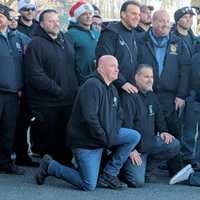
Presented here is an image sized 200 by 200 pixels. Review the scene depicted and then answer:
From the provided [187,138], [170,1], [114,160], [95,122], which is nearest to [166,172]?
[187,138]

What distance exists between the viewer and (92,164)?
7.18 metres

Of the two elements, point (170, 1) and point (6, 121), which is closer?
point (6, 121)

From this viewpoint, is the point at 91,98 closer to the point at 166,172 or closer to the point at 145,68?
the point at 145,68

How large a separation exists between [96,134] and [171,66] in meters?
1.57

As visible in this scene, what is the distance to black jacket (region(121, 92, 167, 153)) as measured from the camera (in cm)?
756

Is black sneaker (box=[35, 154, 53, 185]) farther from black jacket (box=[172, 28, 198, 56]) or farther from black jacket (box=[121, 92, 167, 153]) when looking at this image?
black jacket (box=[172, 28, 198, 56])

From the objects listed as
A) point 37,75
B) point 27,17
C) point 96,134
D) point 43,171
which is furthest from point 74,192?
point 27,17

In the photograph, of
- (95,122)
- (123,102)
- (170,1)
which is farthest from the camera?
(170,1)

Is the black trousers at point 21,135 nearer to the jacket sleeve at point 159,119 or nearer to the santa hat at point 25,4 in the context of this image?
the santa hat at point 25,4

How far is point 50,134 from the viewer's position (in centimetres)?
806

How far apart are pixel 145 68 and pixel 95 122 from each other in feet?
3.45

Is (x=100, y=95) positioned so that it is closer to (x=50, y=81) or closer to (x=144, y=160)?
(x=50, y=81)

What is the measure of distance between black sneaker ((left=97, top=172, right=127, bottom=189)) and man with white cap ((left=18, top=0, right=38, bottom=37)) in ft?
7.92

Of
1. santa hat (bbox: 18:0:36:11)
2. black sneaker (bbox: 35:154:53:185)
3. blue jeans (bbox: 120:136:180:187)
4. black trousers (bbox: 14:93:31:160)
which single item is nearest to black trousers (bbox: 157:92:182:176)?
blue jeans (bbox: 120:136:180:187)
